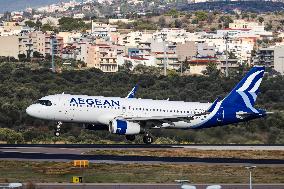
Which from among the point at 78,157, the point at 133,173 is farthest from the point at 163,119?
the point at 133,173

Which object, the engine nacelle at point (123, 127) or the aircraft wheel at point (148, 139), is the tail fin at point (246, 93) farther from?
the engine nacelle at point (123, 127)

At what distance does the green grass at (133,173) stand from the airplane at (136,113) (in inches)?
613

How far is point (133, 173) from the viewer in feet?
201

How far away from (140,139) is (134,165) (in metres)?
25.9

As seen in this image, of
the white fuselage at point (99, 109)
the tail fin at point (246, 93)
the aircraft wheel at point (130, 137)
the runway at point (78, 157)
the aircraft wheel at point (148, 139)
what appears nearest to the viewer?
the runway at point (78, 157)

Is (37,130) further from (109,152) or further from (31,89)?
(31,89)

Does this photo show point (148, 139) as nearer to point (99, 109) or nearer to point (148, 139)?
point (148, 139)

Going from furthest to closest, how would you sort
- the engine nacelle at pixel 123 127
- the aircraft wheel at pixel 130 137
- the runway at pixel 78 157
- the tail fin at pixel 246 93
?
the tail fin at pixel 246 93 → the aircraft wheel at pixel 130 137 → the engine nacelle at pixel 123 127 → the runway at pixel 78 157

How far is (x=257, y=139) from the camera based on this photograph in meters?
84.9

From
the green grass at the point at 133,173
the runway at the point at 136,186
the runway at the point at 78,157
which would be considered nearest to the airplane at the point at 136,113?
the runway at the point at 78,157

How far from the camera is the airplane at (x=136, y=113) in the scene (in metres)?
81.0

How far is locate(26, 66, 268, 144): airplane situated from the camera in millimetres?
81000

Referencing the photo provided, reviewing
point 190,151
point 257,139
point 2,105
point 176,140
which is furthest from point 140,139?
point 2,105

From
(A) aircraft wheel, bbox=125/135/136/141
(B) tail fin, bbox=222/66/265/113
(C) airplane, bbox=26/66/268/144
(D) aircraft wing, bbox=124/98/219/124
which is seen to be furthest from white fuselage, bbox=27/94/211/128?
(B) tail fin, bbox=222/66/265/113
